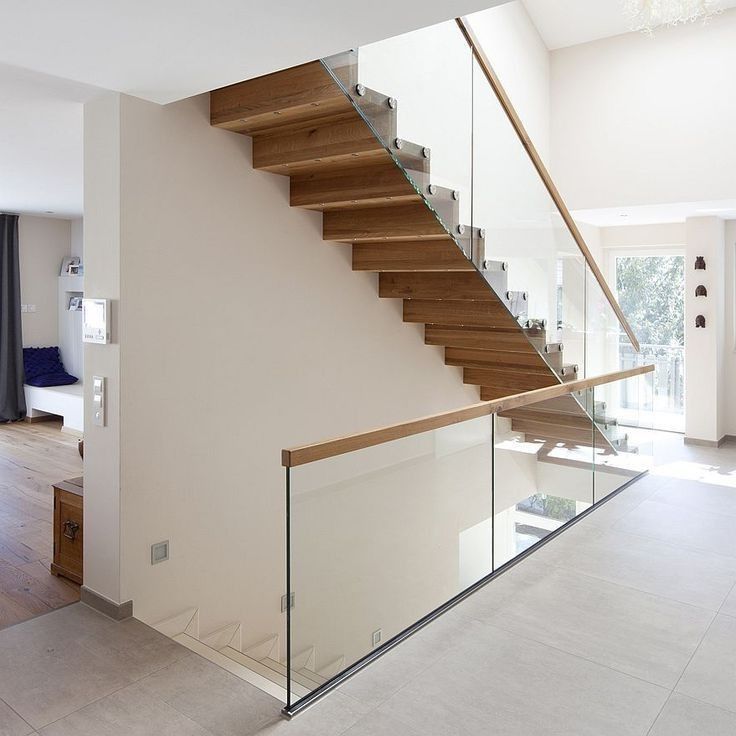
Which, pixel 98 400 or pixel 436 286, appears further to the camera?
pixel 436 286

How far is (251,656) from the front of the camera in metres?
4.07

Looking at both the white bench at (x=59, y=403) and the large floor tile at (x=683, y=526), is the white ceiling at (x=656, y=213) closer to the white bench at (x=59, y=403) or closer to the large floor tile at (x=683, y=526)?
the large floor tile at (x=683, y=526)

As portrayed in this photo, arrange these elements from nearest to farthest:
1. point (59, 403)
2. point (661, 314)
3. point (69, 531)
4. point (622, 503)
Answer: point (69, 531), point (622, 503), point (59, 403), point (661, 314)

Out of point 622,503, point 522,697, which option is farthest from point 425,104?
point 622,503

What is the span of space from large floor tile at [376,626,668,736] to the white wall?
5.23 feet

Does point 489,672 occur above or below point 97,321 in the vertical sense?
below

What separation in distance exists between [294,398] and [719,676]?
2.68 metres

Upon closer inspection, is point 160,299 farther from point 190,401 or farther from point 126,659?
point 126,659

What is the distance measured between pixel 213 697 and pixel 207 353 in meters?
1.75

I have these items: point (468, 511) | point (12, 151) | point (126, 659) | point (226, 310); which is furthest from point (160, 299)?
point (12, 151)

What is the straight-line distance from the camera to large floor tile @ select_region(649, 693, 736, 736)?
7.71 ft

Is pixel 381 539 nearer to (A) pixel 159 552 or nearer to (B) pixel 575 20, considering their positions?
(A) pixel 159 552

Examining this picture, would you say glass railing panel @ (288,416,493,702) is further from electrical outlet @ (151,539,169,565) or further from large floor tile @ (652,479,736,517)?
large floor tile @ (652,479,736,517)

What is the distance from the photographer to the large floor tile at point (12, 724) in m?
2.40
